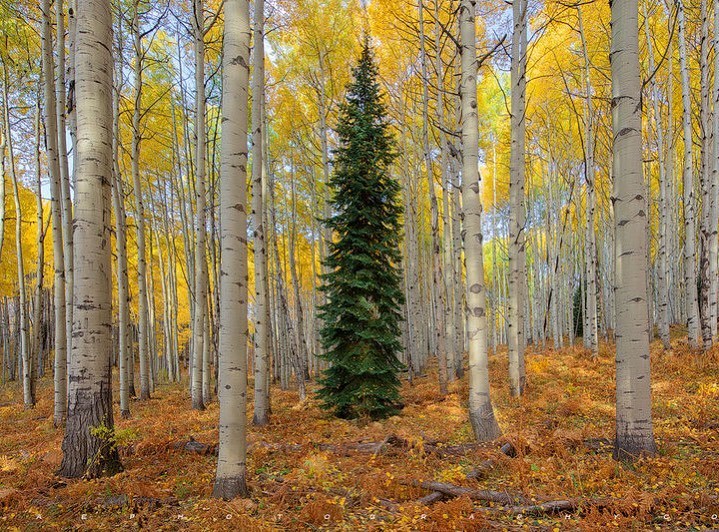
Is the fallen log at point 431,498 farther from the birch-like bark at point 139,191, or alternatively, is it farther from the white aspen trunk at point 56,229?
the birch-like bark at point 139,191

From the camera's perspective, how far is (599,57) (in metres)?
12.8

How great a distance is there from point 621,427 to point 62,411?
8.59m

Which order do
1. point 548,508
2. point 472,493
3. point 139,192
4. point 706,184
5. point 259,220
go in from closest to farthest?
1. point 548,508
2. point 472,493
3. point 259,220
4. point 706,184
5. point 139,192

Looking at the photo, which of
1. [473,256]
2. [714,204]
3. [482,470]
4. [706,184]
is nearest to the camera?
[482,470]

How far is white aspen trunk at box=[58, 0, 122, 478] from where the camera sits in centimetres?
376

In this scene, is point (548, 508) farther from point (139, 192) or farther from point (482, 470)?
point (139, 192)

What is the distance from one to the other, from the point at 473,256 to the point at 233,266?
125 inches

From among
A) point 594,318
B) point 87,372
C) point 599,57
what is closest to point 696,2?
point 599,57

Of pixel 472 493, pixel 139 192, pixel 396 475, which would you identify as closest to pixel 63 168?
pixel 139 192

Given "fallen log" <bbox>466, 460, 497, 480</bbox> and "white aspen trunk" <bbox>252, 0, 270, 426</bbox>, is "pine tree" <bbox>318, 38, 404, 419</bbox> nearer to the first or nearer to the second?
"white aspen trunk" <bbox>252, 0, 270, 426</bbox>

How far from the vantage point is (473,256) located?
205 inches

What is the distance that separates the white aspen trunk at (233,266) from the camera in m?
3.32

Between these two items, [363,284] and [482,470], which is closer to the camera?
[482,470]

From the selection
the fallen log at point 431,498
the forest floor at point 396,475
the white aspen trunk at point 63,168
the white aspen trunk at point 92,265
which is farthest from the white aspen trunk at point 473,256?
the white aspen trunk at point 63,168
